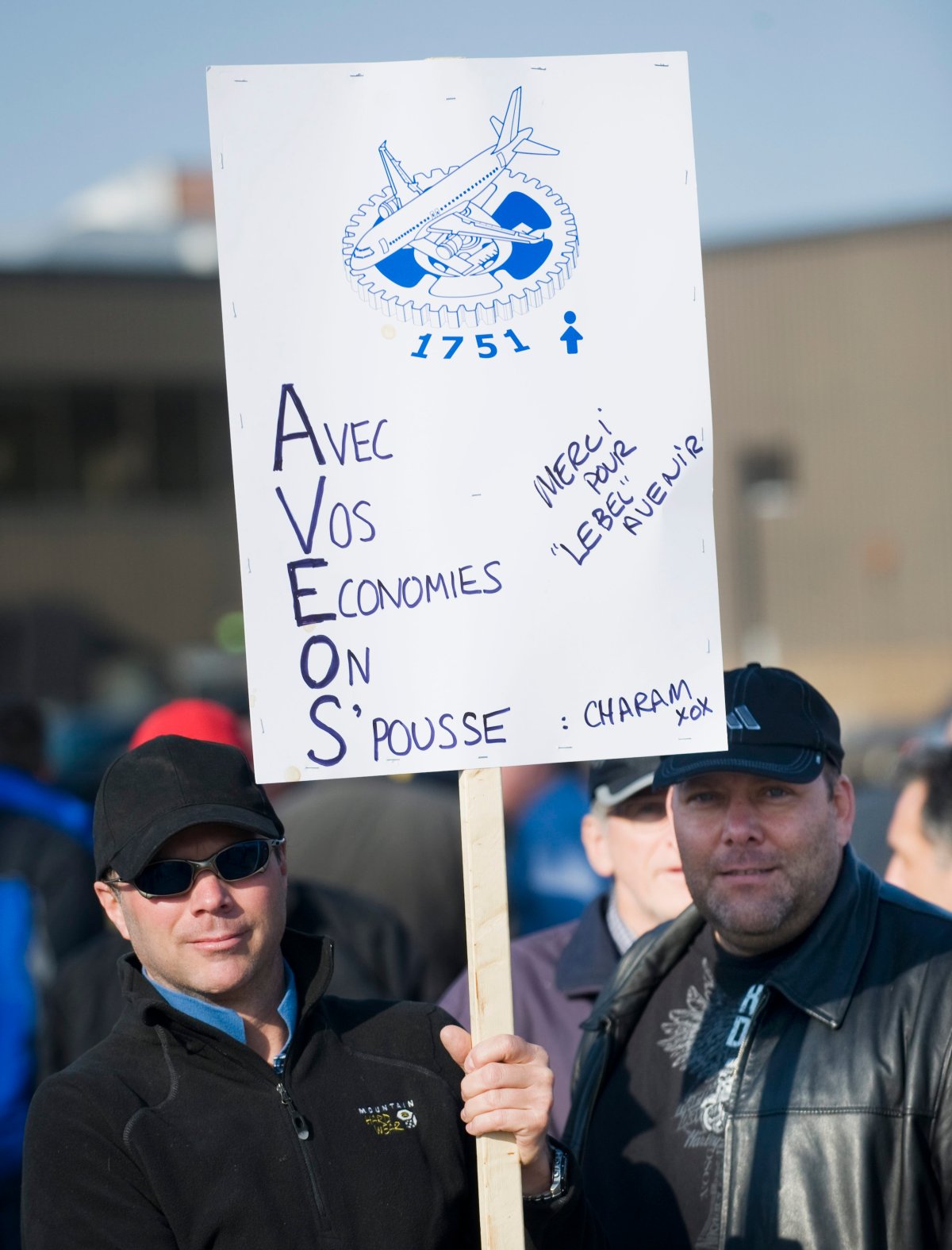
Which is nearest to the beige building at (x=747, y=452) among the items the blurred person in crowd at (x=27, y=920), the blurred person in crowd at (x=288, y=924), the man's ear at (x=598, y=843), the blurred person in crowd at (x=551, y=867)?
the blurred person in crowd at (x=551, y=867)

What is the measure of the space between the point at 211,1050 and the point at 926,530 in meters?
34.2

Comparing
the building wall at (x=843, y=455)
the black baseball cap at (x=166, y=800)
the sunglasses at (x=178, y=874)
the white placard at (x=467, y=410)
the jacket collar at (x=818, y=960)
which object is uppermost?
the building wall at (x=843, y=455)

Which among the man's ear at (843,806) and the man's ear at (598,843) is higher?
the man's ear at (843,806)

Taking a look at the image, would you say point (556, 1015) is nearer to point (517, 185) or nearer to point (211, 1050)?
point (211, 1050)

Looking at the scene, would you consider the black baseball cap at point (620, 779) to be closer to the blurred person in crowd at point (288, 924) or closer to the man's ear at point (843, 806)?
the man's ear at point (843, 806)

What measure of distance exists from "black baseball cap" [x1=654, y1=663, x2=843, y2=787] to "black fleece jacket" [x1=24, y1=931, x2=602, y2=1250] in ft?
2.33

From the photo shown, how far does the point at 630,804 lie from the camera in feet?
11.5

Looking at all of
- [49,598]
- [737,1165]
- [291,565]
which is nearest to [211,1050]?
[291,565]

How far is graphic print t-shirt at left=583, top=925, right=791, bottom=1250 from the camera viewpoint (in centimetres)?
261

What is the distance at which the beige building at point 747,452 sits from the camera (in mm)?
33594

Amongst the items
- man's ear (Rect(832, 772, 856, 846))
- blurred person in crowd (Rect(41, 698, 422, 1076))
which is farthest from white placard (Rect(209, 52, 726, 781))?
blurred person in crowd (Rect(41, 698, 422, 1076))

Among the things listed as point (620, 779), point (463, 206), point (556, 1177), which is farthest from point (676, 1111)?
point (463, 206)

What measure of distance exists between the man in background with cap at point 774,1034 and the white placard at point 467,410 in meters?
0.45

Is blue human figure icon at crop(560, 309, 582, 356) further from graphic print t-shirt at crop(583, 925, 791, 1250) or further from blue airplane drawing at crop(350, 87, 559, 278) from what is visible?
graphic print t-shirt at crop(583, 925, 791, 1250)
